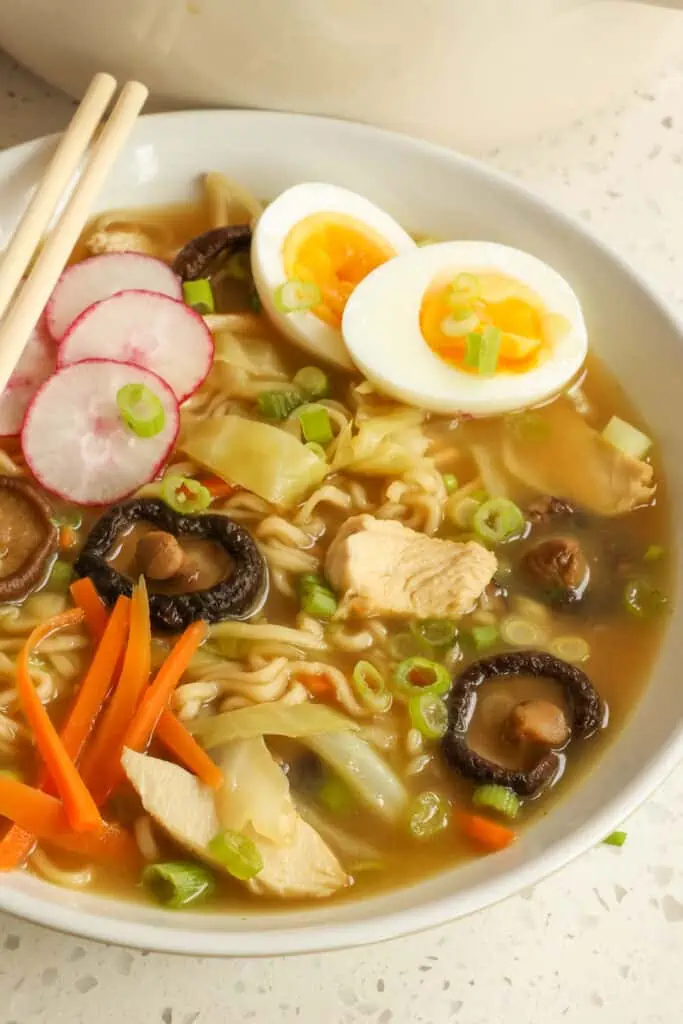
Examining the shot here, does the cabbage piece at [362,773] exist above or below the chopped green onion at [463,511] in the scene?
below

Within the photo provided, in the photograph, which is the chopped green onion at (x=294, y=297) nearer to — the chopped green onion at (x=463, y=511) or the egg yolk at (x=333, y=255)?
the egg yolk at (x=333, y=255)

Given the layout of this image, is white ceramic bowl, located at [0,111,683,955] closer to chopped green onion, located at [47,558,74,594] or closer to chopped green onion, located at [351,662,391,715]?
chopped green onion, located at [351,662,391,715]

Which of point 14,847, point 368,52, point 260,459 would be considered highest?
point 368,52

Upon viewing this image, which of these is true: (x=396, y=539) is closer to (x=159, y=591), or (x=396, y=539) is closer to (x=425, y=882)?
(x=159, y=591)

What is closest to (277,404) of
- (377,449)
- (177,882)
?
(377,449)

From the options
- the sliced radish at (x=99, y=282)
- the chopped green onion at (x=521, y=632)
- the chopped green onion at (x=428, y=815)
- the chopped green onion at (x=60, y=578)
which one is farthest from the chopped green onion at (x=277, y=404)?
the chopped green onion at (x=428, y=815)

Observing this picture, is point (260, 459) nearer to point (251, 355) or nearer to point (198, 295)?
point (251, 355)
